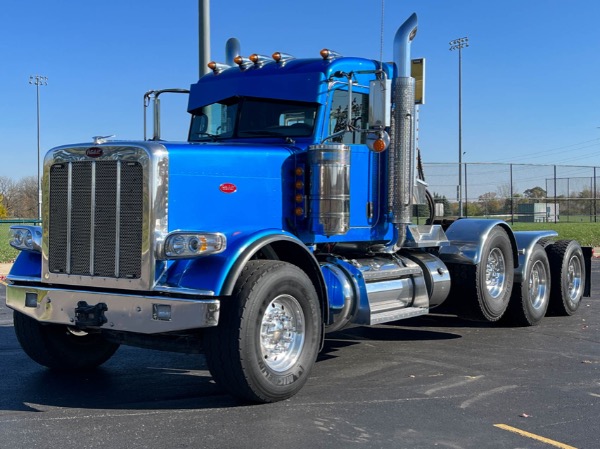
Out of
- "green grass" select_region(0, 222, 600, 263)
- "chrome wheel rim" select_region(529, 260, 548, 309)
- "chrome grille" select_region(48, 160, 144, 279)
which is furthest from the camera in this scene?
"green grass" select_region(0, 222, 600, 263)

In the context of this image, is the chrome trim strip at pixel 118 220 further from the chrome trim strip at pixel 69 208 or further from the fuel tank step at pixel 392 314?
the fuel tank step at pixel 392 314

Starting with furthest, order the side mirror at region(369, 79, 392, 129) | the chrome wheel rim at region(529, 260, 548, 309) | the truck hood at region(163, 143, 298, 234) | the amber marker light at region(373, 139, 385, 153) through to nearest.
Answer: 1. the chrome wheel rim at region(529, 260, 548, 309)
2. the amber marker light at region(373, 139, 385, 153)
3. the side mirror at region(369, 79, 392, 129)
4. the truck hood at region(163, 143, 298, 234)

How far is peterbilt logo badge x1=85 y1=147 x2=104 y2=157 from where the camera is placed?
600cm

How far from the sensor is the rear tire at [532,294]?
9.66 meters

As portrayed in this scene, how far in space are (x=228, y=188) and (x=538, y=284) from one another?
5.74 meters

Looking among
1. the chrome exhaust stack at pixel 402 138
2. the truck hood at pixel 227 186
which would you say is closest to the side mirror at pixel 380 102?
the truck hood at pixel 227 186

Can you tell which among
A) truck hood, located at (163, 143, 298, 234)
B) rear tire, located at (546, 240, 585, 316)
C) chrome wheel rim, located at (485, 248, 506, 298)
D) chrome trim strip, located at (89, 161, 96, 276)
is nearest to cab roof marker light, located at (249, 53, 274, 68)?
truck hood, located at (163, 143, 298, 234)

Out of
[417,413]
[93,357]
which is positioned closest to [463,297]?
[417,413]

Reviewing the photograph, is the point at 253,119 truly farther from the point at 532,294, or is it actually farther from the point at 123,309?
the point at 532,294

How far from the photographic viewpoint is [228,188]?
6285mm

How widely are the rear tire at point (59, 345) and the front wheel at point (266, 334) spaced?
1.97 metres

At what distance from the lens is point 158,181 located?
575 centimetres

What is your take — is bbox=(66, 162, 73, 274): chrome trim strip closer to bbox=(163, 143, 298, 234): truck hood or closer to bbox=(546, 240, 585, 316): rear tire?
bbox=(163, 143, 298, 234): truck hood

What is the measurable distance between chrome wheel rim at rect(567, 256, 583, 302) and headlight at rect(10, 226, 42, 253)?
743cm
